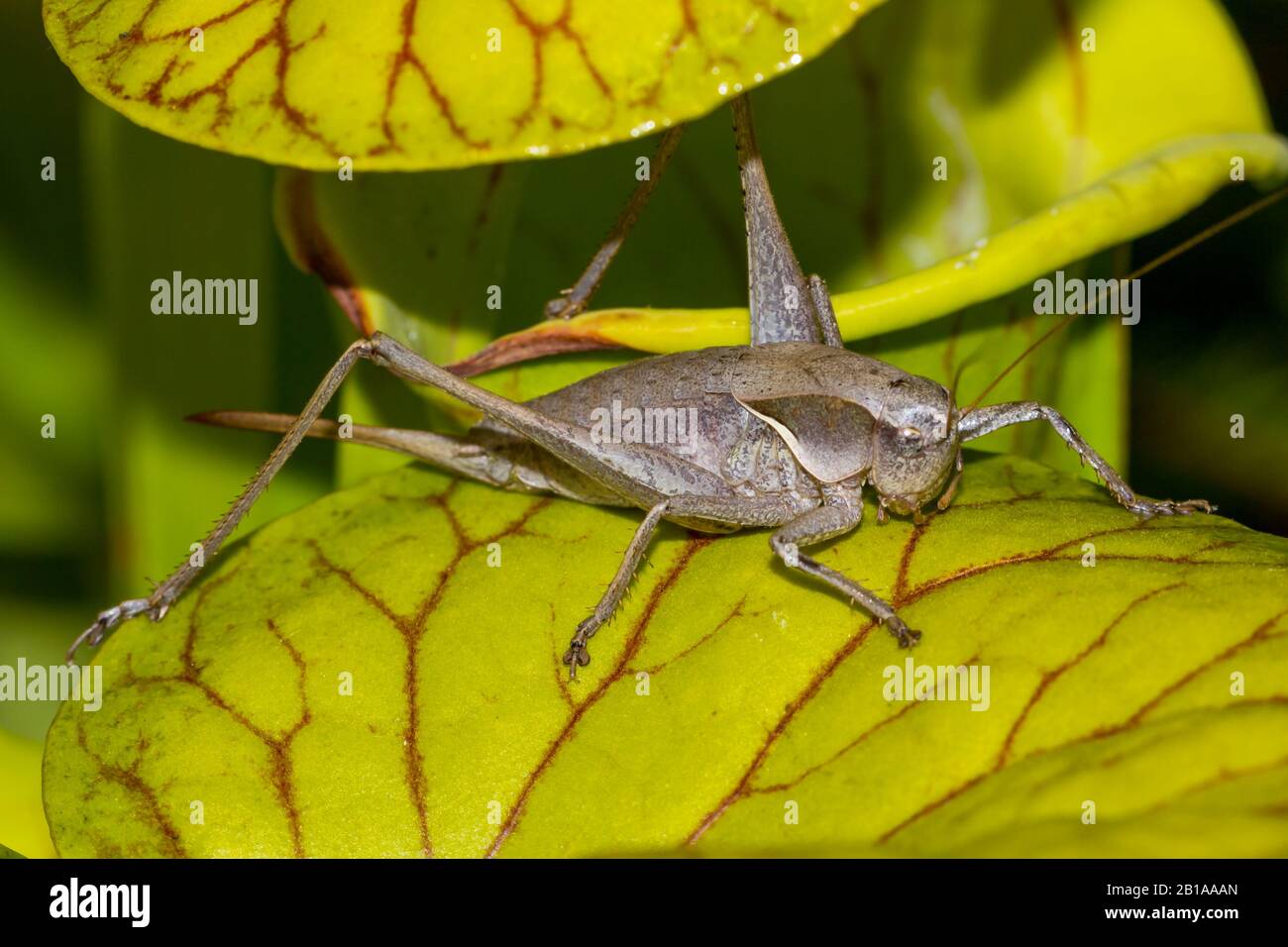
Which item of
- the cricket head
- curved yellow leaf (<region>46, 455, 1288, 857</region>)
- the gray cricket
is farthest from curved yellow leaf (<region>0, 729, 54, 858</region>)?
the cricket head

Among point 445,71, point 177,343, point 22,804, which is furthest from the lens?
point 177,343

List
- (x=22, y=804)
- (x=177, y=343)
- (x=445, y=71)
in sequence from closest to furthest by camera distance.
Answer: (x=445, y=71), (x=22, y=804), (x=177, y=343)

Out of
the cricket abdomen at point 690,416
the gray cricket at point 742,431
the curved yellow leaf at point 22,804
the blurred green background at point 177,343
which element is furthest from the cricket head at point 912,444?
the curved yellow leaf at point 22,804

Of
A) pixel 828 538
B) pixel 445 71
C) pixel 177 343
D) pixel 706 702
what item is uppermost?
pixel 445 71

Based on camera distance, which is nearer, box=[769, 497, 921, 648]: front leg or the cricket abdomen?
box=[769, 497, 921, 648]: front leg

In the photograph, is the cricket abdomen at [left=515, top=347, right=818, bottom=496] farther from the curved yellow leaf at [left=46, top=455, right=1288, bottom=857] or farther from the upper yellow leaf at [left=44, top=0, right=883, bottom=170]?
the upper yellow leaf at [left=44, top=0, right=883, bottom=170]

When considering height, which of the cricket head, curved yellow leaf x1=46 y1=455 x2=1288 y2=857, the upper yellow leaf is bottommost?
curved yellow leaf x1=46 y1=455 x2=1288 y2=857

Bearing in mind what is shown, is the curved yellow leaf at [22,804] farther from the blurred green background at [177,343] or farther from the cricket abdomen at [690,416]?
the cricket abdomen at [690,416]

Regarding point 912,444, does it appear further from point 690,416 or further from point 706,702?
point 706,702

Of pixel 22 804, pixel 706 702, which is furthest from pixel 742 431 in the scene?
pixel 22 804
